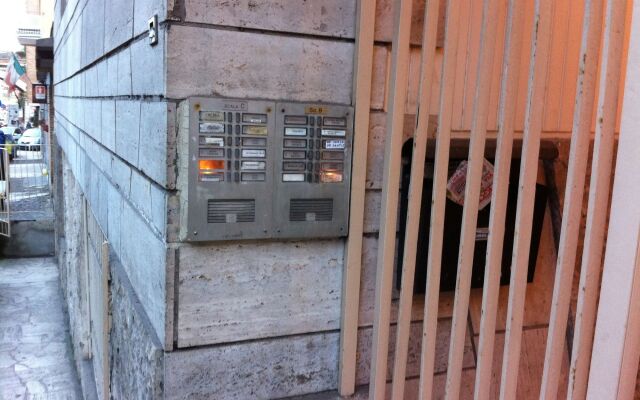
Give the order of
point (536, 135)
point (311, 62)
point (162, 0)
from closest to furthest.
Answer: point (536, 135)
point (162, 0)
point (311, 62)

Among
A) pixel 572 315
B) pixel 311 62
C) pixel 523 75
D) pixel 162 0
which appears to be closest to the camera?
pixel 162 0

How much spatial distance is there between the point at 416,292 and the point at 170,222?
98cm

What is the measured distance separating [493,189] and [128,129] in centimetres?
203

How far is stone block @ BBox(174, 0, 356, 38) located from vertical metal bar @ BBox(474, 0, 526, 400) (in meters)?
0.69

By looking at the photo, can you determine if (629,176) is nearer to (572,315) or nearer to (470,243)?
(470,243)

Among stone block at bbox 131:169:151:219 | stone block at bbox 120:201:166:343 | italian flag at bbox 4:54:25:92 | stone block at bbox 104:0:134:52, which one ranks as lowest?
stone block at bbox 120:201:166:343

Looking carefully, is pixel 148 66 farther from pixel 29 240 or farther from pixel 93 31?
pixel 29 240

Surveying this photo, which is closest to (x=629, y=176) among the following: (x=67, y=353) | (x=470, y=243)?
(x=470, y=243)

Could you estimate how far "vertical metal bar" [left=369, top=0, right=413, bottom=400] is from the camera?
7.12 feet

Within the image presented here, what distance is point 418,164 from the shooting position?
2098 millimetres

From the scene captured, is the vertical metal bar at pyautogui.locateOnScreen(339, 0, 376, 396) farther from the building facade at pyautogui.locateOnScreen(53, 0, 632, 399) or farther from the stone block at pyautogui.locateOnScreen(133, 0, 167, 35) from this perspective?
the stone block at pyautogui.locateOnScreen(133, 0, 167, 35)

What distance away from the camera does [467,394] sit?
2.58 metres

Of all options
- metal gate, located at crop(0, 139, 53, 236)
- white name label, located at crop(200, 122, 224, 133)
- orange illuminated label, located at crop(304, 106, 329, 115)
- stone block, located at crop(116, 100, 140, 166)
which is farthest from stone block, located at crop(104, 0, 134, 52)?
metal gate, located at crop(0, 139, 53, 236)

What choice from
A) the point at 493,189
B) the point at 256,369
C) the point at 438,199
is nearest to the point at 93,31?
the point at 256,369
